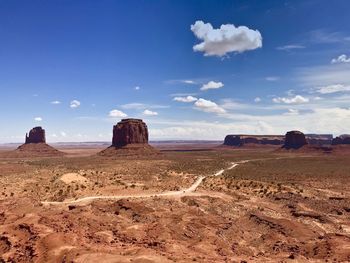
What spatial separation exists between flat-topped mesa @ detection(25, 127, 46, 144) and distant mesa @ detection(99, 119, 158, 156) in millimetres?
46525

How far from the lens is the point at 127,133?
155375 millimetres

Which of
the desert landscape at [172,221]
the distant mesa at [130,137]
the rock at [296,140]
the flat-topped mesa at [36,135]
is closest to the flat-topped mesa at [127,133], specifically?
the distant mesa at [130,137]

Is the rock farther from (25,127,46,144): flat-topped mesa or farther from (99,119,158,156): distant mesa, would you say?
(25,127,46,144): flat-topped mesa

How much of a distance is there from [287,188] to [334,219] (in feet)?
54.9

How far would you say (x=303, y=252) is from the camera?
27.3m

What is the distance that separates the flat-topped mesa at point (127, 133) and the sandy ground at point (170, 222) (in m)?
98.5

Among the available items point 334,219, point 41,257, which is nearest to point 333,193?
point 334,219

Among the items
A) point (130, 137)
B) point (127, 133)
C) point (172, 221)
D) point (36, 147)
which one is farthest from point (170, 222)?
point (36, 147)

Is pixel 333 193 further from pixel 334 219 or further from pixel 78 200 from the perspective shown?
pixel 78 200

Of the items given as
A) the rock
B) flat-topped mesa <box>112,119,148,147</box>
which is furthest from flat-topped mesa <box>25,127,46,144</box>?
the rock

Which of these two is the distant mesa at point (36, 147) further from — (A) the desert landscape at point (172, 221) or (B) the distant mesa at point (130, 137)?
(A) the desert landscape at point (172, 221)

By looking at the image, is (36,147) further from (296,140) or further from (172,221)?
(172,221)

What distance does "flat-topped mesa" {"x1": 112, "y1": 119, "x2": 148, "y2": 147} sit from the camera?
155 metres

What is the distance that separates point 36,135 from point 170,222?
163849 millimetres
